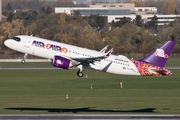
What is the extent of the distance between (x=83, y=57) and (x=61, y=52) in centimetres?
365

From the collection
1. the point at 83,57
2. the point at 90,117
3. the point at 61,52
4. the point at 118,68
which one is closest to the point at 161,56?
the point at 118,68

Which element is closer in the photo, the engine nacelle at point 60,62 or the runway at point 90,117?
the runway at point 90,117

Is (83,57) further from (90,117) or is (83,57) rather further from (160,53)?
(90,117)

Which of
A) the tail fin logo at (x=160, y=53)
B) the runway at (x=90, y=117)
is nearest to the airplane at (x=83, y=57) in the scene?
the tail fin logo at (x=160, y=53)

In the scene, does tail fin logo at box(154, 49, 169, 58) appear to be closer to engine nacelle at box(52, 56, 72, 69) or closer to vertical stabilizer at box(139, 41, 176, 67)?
vertical stabilizer at box(139, 41, 176, 67)

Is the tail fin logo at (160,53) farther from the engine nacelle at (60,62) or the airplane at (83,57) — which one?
the engine nacelle at (60,62)

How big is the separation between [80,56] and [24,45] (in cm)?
912

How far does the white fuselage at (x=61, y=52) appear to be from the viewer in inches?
2090

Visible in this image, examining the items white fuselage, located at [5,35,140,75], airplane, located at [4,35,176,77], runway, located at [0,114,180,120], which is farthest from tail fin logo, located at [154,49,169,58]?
runway, located at [0,114,180,120]

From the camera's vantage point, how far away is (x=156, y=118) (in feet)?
128

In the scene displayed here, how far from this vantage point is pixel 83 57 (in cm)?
5416

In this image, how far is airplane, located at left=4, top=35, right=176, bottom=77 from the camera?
5306 cm

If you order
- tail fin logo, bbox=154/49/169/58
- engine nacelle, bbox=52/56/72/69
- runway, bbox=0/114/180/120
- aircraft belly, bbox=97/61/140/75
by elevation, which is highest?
tail fin logo, bbox=154/49/169/58

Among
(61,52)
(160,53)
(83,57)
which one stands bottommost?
(83,57)
